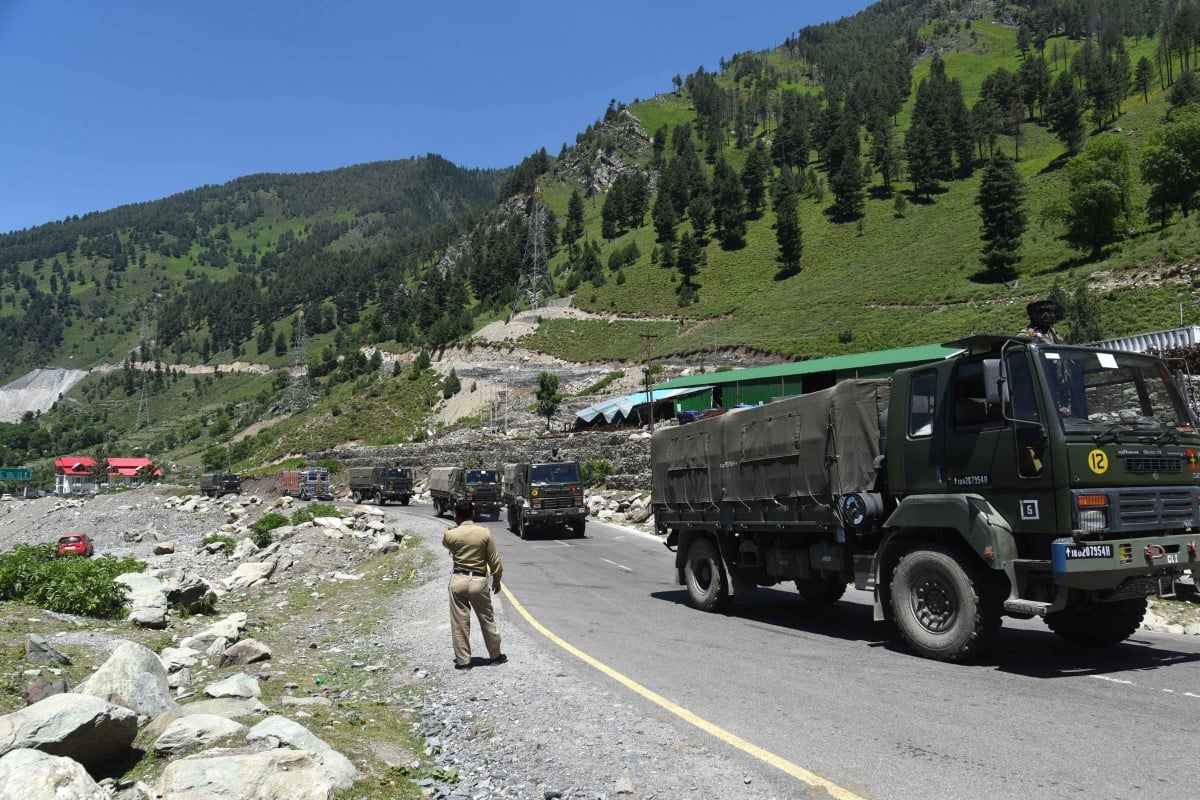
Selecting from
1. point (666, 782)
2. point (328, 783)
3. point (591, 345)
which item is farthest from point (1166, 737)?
point (591, 345)

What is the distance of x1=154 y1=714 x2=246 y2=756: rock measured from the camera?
5.45m

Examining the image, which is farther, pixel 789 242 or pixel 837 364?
pixel 789 242

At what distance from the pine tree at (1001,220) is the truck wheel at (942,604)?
75.7 meters

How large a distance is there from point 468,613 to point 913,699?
15.6 ft

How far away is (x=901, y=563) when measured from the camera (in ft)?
27.6

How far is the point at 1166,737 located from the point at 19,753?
7647 mm

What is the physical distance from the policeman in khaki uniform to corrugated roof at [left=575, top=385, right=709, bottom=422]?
166 ft

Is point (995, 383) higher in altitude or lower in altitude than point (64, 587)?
higher

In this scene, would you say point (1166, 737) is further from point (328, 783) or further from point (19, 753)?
point (19, 753)

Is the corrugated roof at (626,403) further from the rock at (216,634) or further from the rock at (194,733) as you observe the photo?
the rock at (194,733)

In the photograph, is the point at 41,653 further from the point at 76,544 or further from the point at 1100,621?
the point at 76,544

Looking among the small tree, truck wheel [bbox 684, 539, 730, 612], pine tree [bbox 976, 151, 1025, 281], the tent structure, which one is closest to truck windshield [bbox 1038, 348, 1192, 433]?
truck wheel [bbox 684, 539, 730, 612]

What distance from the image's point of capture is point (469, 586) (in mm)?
8672

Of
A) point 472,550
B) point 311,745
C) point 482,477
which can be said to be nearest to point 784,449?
point 472,550
